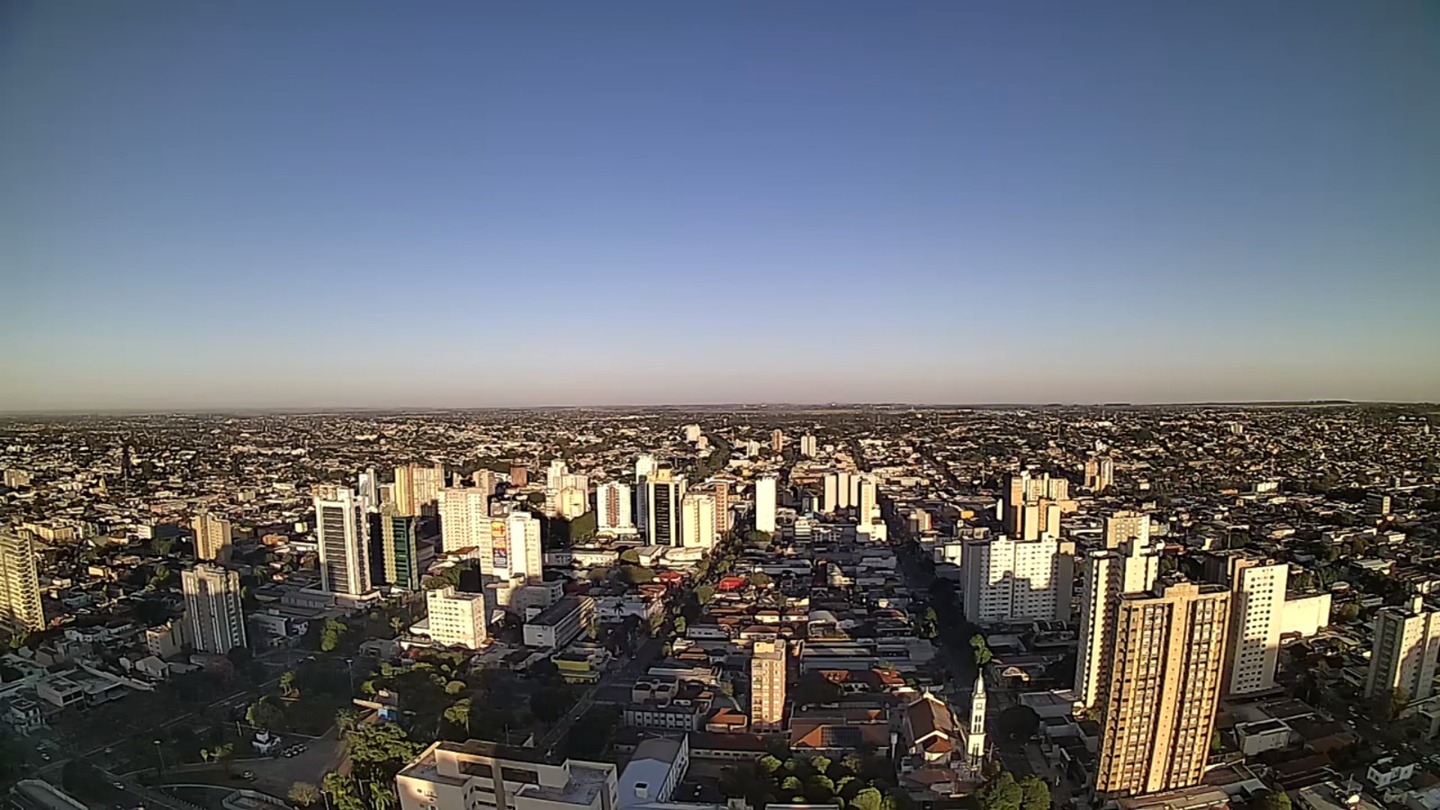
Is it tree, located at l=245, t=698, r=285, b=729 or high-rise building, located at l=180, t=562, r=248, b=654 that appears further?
high-rise building, located at l=180, t=562, r=248, b=654

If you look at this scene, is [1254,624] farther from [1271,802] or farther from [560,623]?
[560,623]

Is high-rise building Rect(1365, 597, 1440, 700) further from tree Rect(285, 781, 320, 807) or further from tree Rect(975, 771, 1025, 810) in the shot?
tree Rect(285, 781, 320, 807)

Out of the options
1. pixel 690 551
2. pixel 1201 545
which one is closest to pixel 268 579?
pixel 690 551

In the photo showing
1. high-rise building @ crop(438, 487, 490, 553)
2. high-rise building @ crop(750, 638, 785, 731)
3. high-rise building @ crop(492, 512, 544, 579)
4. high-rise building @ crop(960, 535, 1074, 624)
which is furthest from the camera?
high-rise building @ crop(438, 487, 490, 553)

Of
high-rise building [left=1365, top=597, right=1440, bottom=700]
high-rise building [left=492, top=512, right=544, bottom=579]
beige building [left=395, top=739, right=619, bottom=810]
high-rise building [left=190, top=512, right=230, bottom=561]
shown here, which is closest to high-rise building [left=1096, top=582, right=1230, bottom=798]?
high-rise building [left=1365, top=597, right=1440, bottom=700]

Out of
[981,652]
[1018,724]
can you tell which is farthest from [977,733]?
[981,652]

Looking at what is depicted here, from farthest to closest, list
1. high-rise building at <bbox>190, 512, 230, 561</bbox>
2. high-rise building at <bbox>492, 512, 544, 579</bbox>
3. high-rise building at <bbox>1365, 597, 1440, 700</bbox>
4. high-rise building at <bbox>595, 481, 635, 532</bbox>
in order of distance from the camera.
A: high-rise building at <bbox>595, 481, 635, 532</bbox> → high-rise building at <bbox>492, 512, 544, 579</bbox> → high-rise building at <bbox>190, 512, 230, 561</bbox> → high-rise building at <bbox>1365, 597, 1440, 700</bbox>
